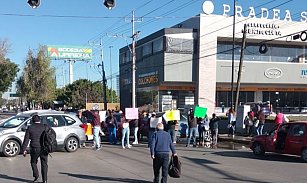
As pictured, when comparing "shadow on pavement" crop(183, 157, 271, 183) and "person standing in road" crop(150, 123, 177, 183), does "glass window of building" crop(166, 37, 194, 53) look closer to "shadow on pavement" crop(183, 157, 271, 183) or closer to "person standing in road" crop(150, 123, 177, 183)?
"shadow on pavement" crop(183, 157, 271, 183)

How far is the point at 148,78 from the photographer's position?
178 ft

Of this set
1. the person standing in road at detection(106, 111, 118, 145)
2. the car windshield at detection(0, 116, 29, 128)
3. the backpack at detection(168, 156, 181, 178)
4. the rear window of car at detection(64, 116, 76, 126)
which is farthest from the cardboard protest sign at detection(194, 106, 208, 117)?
the backpack at detection(168, 156, 181, 178)

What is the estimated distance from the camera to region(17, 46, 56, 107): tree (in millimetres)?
59469

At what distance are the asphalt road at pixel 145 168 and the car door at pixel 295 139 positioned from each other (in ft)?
1.28

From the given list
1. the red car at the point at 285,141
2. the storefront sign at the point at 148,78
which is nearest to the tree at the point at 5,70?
the storefront sign at the point at 148,78

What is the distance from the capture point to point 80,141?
695 inches

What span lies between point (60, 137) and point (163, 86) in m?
35.5

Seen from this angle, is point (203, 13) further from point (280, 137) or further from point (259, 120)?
point (280, 137)

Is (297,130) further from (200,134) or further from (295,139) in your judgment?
(200,134)

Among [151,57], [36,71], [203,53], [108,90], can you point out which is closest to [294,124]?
[203,53]

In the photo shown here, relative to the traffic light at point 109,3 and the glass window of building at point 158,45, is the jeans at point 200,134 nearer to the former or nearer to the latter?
the traffic light at point 109,3

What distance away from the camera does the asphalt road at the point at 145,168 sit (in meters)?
11.0

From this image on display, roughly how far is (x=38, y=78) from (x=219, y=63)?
24.9m

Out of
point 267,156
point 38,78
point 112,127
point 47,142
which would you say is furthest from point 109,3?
point 38,78
